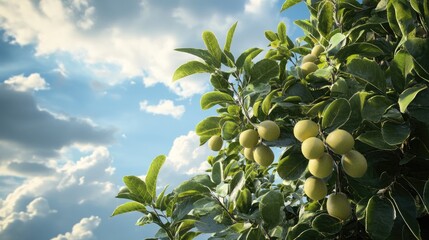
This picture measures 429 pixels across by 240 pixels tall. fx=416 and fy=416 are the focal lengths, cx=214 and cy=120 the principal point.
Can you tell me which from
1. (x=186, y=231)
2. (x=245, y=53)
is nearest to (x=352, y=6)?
(x=245, y=53)

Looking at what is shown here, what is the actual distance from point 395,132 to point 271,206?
64cm

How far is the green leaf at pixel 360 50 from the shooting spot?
1.99 metres

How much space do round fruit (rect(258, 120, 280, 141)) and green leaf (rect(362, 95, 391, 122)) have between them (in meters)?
0.37

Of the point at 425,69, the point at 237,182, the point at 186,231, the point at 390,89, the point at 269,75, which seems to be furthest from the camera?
the point at 186,231

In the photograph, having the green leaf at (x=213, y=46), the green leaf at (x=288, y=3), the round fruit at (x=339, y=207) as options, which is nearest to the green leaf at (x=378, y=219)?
the round fruit at (x=339, y=207)

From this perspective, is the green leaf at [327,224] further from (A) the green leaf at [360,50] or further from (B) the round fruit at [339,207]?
(A) the green leaf at [360,50]

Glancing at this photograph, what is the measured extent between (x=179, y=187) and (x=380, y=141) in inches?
40.7

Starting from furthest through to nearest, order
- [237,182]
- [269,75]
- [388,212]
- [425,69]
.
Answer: [237,182] → [269,75] → [388,212] → [425,69]

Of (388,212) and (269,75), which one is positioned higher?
(269,75)

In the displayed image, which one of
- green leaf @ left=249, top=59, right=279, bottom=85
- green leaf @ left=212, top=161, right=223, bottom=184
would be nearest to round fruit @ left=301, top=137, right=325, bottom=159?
green leaf @ left=249, top=59, right=279, bottom=85

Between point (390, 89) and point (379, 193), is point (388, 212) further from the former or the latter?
point (390, 89)

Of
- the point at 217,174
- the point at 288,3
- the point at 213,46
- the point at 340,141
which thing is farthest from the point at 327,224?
the point at 288,3

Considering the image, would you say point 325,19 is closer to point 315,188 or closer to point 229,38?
point 229,38

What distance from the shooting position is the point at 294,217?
2525 mm
